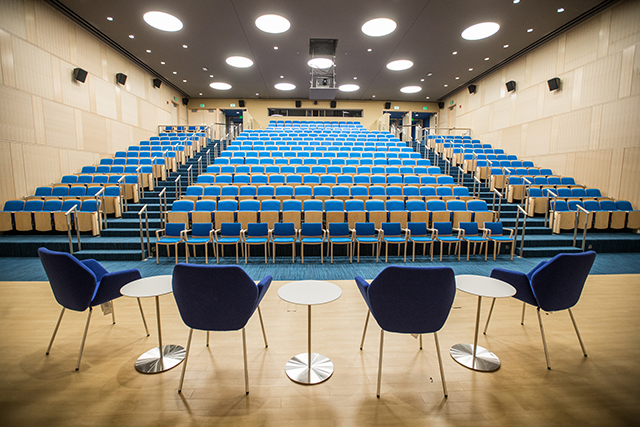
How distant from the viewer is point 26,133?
19.0ft

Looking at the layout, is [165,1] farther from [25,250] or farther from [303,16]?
[25,250]

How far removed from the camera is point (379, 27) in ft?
22.5

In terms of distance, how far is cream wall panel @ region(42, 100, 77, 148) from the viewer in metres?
6.25

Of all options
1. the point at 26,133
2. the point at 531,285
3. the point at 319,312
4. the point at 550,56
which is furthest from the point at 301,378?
the point at 550,56

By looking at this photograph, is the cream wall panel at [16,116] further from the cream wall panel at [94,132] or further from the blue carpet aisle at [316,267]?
the blue carpet aisle at [316,267]

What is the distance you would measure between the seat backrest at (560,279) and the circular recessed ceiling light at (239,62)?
379 inches

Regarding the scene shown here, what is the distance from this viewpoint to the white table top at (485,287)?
1.74 metres

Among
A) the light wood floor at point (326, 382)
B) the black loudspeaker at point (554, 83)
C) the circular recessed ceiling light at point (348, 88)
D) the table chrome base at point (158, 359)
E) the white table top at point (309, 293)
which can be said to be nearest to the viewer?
the light wood floor at point (326, 382)

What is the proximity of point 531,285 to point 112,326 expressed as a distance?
10.2ft

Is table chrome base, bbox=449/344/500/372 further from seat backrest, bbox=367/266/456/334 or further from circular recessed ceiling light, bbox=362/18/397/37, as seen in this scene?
circular recessed ceiling light, bbox=362/18/397/37

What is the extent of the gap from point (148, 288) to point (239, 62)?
9.29 metres

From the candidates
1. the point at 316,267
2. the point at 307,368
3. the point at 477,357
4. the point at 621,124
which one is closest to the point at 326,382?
the point at 307,368

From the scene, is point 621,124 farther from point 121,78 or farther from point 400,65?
point 121,78

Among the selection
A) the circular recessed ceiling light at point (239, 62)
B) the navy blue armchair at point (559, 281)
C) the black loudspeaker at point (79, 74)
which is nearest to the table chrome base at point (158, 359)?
the navy blue armchair at point (559, 281)
